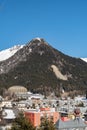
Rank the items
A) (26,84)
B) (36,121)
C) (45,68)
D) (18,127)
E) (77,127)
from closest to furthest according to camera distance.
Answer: (18,127)
(77,127)
(36,121)
(26,84)
(45,68)

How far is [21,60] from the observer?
192750 millimetres

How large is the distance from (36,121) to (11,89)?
100155 millimetres

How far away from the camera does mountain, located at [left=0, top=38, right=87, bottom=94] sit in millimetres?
165250

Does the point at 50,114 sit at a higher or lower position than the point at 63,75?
lower

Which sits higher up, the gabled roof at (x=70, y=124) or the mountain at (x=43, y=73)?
the mountain at (x=43, y=73)

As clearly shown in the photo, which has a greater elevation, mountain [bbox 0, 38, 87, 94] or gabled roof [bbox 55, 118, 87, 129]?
mountain [bbox 0, 38, 87, 94]

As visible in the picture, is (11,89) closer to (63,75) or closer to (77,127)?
(63,75)

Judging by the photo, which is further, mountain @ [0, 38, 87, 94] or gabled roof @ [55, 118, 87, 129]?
mountain @ [0, 38, 87, 94]

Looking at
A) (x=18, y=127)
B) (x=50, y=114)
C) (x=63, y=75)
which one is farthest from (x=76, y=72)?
(x=18, y=127)

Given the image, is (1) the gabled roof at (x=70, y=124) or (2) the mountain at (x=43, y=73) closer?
(1) the gabled roof at (x=70, y=124)

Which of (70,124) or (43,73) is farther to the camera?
(43,73)

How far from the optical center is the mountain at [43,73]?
16525cm

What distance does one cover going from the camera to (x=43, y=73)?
582 ft

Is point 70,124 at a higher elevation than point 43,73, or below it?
below
